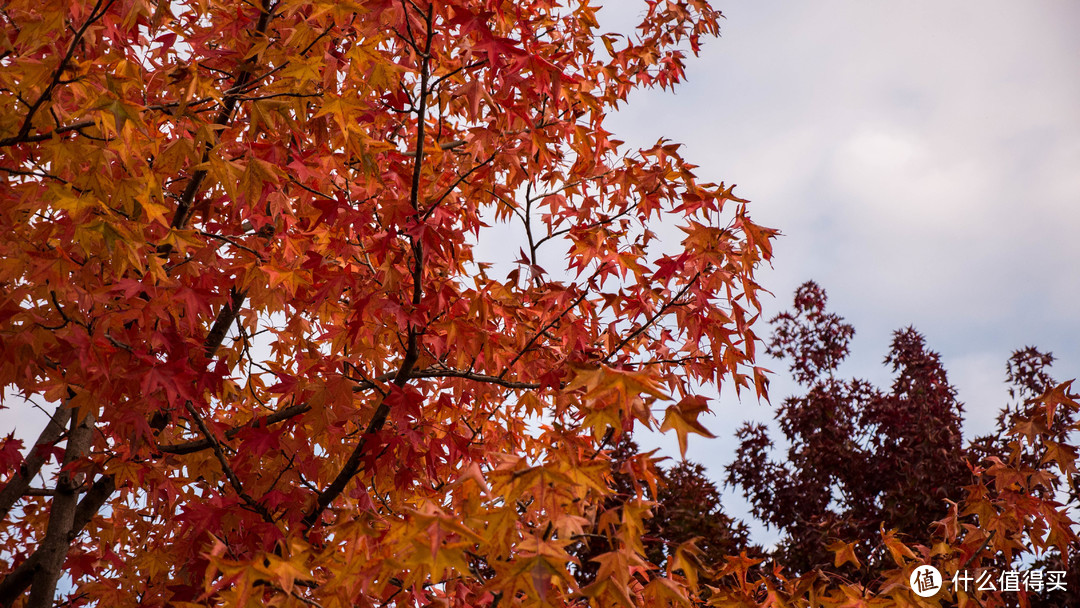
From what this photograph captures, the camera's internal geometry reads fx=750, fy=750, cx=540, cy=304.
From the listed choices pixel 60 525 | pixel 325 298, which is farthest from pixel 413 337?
pixel 60 525

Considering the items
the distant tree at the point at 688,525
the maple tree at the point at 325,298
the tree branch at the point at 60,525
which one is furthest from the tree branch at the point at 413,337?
the distant tree at the point at 688,525

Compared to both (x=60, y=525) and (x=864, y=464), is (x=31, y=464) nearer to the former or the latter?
(x=60, y=525)

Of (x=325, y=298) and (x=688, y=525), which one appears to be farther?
(x=688, y=525)

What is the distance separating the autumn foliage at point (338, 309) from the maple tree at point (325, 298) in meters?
0.02

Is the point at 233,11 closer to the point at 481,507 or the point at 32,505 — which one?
the point at 481,507

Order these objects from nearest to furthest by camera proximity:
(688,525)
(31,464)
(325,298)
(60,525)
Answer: (325,298), (60,525), (31,464), (688,525)

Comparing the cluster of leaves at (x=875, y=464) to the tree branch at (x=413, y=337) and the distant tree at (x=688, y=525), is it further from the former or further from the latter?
the tree branch at (x=413, y=337)

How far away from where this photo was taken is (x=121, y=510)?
4.50 metres

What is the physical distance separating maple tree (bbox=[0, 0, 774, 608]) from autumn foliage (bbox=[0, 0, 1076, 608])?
0.02 m

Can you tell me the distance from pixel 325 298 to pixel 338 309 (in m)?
0.80

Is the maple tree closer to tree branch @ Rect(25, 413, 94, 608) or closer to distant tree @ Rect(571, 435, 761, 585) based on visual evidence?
tree branch @ Rect(25, 413, 94, 608)

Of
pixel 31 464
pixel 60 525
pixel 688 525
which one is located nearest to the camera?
pixel 60 525

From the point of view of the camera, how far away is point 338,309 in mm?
3959

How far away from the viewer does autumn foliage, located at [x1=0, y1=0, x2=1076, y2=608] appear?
8.25 feet
